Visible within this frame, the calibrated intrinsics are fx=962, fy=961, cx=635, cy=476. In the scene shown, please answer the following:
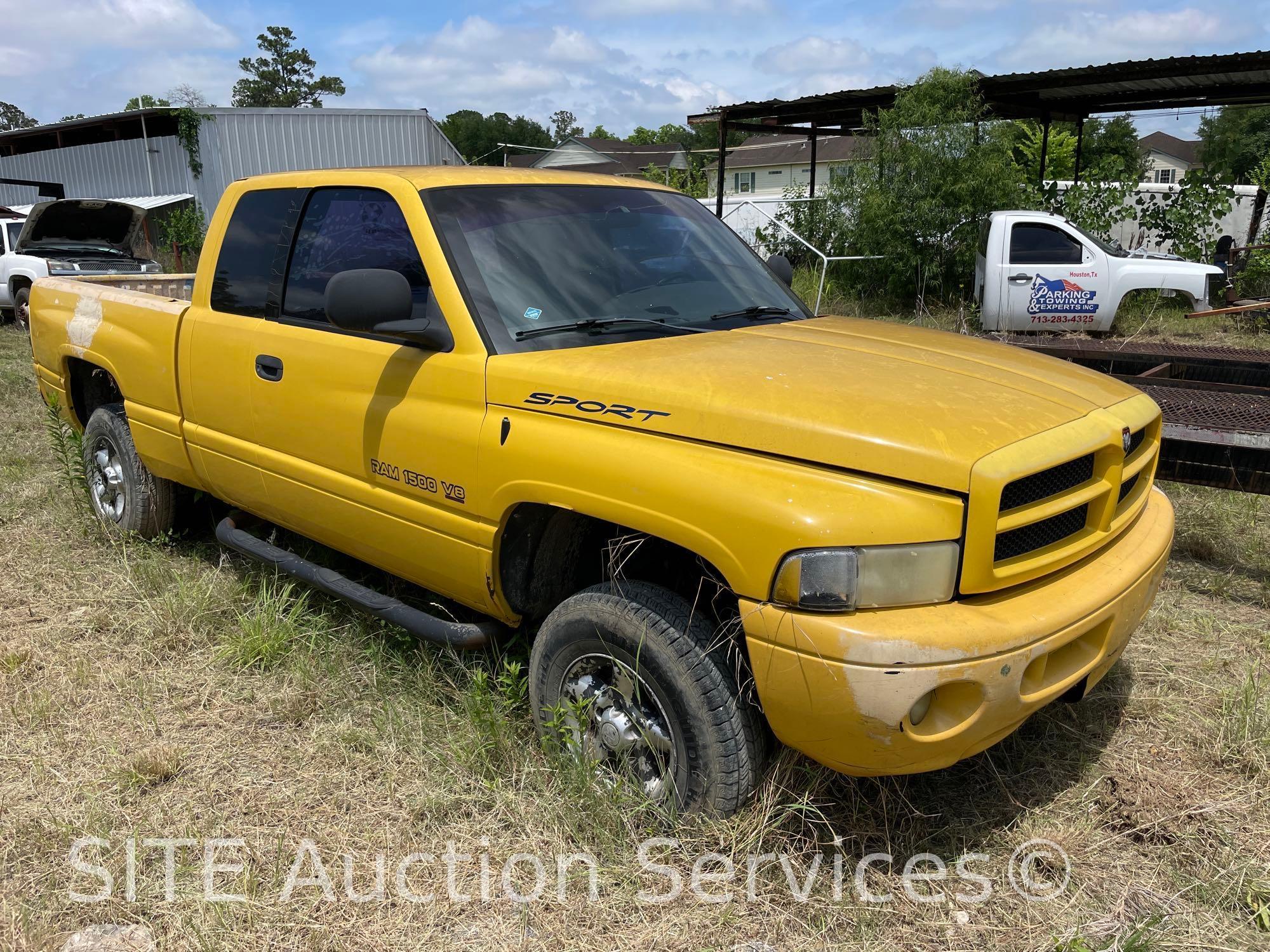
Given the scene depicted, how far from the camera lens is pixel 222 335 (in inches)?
157

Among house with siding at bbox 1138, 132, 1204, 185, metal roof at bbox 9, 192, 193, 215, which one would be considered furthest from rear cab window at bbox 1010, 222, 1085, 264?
house with siding at bbox 1138, 132, 1204, 185

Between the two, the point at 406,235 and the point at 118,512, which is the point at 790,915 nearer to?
the point at 406,235

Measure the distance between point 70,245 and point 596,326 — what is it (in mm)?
13567

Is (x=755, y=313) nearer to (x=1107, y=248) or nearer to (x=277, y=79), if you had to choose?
(x=1107, y=248)

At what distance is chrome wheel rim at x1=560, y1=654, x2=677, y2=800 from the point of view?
2.71 m

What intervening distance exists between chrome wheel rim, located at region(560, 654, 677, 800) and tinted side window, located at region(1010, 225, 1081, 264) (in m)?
10.3

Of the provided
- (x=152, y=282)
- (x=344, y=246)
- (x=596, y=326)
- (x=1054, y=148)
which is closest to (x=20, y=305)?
(x=152, y=282)

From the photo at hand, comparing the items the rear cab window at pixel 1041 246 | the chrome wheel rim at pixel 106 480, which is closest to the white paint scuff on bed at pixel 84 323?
the chrome wheel rim at pixel 106 480

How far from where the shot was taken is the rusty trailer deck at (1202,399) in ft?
12.7

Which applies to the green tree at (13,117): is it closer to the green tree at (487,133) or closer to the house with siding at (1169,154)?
the green tree at (487,133)

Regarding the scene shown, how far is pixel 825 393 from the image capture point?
251cm

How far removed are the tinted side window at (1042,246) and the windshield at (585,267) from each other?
8882 mm

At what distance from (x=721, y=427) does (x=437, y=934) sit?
1494 mm

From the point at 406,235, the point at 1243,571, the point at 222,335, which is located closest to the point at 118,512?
the point at 222,335
